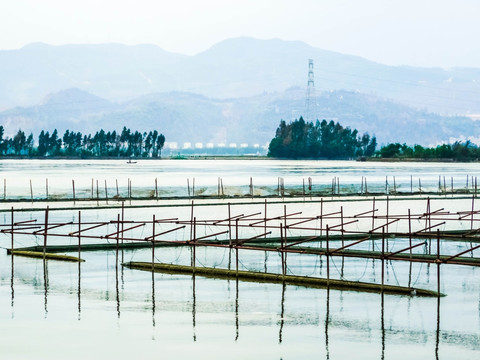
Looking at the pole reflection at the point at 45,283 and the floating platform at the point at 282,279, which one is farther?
the floating platform at the point at 282,279

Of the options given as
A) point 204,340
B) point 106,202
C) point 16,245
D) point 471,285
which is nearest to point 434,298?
point 471,285

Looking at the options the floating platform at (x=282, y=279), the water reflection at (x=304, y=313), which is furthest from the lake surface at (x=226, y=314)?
the floating platform at (x=282, y=279)

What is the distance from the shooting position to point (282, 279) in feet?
122

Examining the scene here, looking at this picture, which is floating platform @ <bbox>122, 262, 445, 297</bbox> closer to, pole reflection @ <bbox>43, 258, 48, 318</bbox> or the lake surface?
the lake surface

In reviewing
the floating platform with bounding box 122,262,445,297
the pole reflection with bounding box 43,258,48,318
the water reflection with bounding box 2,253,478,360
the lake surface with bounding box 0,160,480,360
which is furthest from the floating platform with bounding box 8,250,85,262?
the water reflection with bounding box 2,253,478,360

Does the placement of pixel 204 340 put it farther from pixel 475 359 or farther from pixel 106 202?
pixel 106 202

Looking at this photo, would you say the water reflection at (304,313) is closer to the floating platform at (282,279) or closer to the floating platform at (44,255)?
the floating platform at (282,279)

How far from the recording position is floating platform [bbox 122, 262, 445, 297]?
34.2 m

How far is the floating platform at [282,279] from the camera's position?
34156mm

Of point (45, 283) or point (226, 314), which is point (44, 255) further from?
point (226, 314)

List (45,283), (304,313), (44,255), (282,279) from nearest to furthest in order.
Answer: (304,313), (282,279), (45,283), (44,255)

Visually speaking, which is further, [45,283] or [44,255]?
[44,255]

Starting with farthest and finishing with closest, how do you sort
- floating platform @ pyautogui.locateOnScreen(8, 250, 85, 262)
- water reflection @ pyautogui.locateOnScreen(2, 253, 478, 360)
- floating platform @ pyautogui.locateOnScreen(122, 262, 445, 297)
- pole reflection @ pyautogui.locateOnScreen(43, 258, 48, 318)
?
floating platform @ pyautogui.locateOnScreen(8, 250, 85, 262), floating platform @ pyautogui.locateOnScreen(122, 262, 445, 297), pole reflection @ pyautogui.locateOnScreen(43, 258, 48, 318), water reflection @ pyautogui.locateOnScreen(2, 253, 478, 360)

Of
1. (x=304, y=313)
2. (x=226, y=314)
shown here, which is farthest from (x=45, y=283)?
(x=304, y=313)
